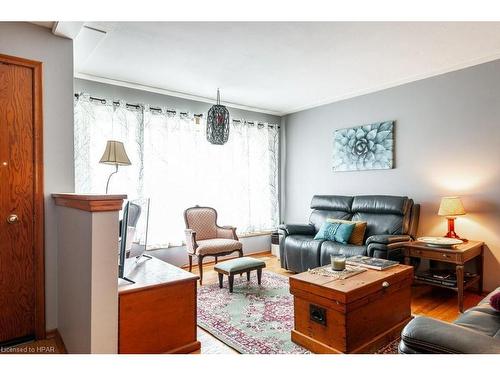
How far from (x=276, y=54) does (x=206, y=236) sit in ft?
8.30

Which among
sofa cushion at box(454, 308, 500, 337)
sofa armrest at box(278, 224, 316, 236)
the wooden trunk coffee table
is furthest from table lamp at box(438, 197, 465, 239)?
sofa cushion at box(454, 308, 500, 337)

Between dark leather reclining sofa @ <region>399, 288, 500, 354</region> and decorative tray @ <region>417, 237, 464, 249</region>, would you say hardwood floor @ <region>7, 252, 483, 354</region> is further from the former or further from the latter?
dark leather reclining sofa @ <region>399, 288, 500, 354</region>

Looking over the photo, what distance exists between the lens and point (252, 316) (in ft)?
9.07

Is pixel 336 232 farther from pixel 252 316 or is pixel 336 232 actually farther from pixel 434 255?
pixel 252 316

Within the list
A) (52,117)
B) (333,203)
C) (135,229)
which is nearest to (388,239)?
(333,203)

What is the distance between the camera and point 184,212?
13.9 ft

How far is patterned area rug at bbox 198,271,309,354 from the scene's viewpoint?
228 cm

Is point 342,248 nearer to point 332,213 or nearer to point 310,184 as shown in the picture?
point 332,213

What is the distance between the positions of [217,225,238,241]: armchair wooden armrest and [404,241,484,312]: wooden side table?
2.16 meters

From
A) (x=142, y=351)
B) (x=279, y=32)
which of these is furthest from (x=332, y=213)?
(x=142, y=351)

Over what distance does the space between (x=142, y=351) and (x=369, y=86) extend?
Answer: 397cm

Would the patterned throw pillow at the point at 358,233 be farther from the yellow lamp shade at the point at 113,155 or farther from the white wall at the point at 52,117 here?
the white wall at the point at 52,117

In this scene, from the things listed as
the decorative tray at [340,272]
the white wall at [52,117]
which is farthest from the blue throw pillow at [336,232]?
the white wall at [52,117]

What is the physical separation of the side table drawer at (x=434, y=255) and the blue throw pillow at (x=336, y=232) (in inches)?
28.3
